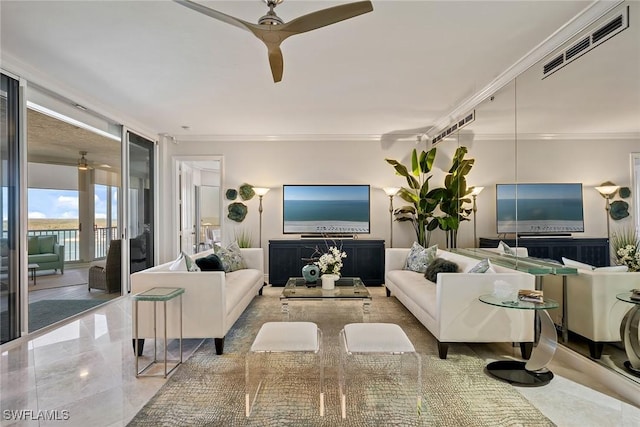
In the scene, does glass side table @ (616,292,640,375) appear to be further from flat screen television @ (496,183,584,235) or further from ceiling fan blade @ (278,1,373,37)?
ceiling fan blade @ (278,1,373,37)

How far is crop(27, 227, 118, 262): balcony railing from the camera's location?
12.0 ft

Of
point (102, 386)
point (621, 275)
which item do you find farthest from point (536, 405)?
point (102, 386)

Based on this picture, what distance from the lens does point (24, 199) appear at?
3.20 meters

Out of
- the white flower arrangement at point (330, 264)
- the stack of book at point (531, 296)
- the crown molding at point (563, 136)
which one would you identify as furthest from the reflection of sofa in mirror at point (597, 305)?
the white flower arrangement at point (330, 264)

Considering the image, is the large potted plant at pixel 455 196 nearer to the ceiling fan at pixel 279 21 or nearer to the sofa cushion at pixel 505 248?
the sofa cushion at pixel 505 248

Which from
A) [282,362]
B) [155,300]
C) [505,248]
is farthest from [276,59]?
[505,248]

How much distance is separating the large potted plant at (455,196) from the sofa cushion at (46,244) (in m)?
5.06

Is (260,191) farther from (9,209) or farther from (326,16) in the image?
(326,16)

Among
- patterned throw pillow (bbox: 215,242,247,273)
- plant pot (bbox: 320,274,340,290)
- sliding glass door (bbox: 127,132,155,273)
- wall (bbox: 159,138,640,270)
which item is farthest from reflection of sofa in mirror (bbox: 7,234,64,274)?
plant pot (bbox: 320,274,340,290)

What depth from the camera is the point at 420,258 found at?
4492 millimetres

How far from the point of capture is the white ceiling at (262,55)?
7.75 feet

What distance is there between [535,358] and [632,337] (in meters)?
0.61

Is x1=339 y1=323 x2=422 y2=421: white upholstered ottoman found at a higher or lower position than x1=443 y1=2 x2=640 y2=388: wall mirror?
lower

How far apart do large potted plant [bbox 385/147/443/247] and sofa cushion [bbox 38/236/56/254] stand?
4.66m
